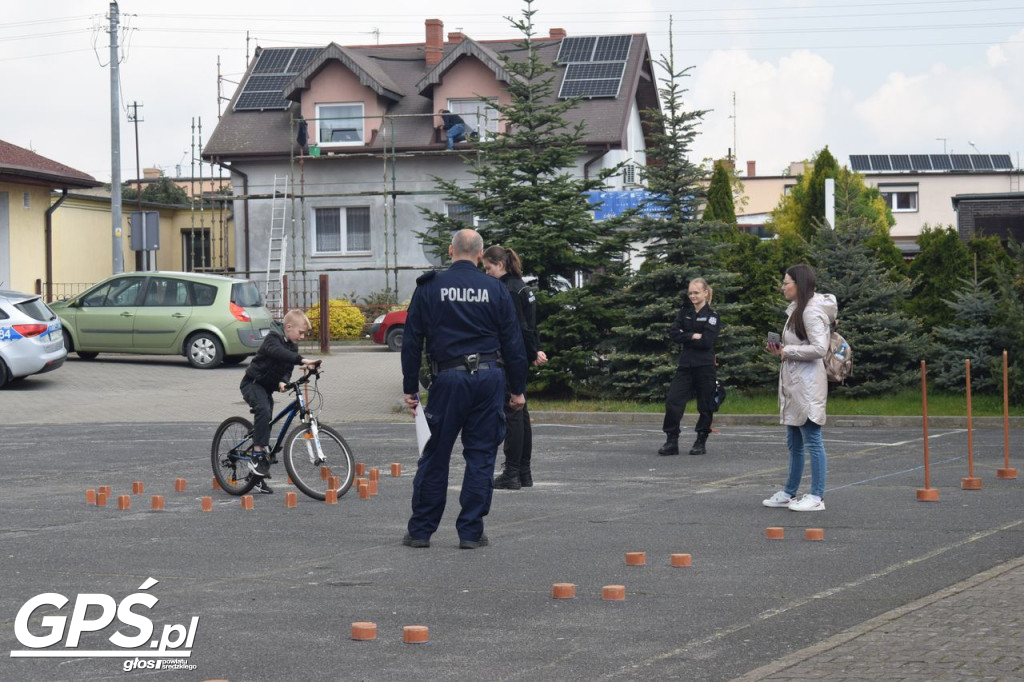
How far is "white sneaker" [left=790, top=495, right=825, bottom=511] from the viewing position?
10328 mm

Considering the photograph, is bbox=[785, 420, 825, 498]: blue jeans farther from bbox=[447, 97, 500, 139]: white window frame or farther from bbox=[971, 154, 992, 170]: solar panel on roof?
bbox=[971, 154, 992, 170]: solar panel on roof

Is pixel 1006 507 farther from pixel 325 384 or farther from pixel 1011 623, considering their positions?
pixel 325 384

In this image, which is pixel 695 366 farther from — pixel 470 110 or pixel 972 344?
pixel 470 110

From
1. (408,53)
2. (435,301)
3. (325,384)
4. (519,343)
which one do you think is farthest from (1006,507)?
(408,53)

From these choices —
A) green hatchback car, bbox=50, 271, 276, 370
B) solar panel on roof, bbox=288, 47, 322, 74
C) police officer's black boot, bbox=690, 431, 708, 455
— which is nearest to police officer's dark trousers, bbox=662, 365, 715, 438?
police officer's black boot, bbox=690, 431, 708, 455

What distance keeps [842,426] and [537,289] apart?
16.6 ft

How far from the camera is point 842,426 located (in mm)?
18312

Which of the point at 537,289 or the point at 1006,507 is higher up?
the point at 537,289

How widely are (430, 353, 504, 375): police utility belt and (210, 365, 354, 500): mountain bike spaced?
8.55 feet

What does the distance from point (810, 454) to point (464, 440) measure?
3.01 meters

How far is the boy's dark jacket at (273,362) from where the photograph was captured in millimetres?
11414

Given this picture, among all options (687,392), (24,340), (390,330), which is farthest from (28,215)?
(687,392)

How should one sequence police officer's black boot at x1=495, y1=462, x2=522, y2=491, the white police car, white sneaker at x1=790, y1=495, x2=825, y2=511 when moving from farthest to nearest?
the white police car
police officer's black boot at x1=495, y1=462, x2=522, y2=491
white sneaker at x1=790, y1=495, x2=825, y2=511

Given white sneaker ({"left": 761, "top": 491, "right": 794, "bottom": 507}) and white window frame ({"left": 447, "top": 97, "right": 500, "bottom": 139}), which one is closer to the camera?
white sneaker ({"left": 761, "top": 491, "right": 794, "bottom": 507})
